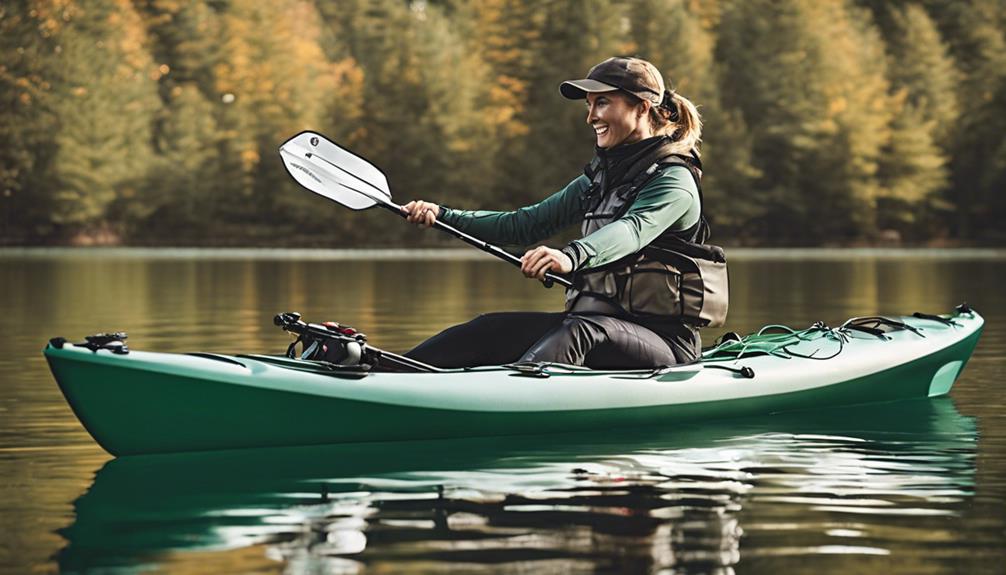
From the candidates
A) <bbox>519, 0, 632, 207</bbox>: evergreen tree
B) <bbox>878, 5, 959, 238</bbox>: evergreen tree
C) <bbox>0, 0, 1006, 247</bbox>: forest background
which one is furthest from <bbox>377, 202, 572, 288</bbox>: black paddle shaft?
<bbox>878, 5, 959, 238</bbox>: evergreen tree

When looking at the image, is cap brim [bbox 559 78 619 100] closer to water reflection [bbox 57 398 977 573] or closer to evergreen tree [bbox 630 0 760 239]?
water reflection [bbox 57 398 977 573]

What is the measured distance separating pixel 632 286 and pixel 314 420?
63.7 inches

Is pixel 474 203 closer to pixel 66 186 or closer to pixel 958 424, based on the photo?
pixel 66 186

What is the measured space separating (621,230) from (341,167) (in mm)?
1707

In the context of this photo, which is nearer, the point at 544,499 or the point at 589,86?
the point at 544,499

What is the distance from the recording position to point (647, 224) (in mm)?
8070

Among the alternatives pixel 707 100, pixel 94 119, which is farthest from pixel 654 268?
pixel 707 100

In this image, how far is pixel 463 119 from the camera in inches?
2285

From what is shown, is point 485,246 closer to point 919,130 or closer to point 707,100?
point 707,100

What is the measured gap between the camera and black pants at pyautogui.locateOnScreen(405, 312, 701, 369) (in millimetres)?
8398

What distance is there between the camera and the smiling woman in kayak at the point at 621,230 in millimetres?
8242

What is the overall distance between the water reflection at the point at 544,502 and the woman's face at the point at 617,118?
1379 mm

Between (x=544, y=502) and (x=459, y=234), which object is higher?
(x=459, y=234)

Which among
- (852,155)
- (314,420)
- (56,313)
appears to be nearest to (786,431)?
(314,420)
